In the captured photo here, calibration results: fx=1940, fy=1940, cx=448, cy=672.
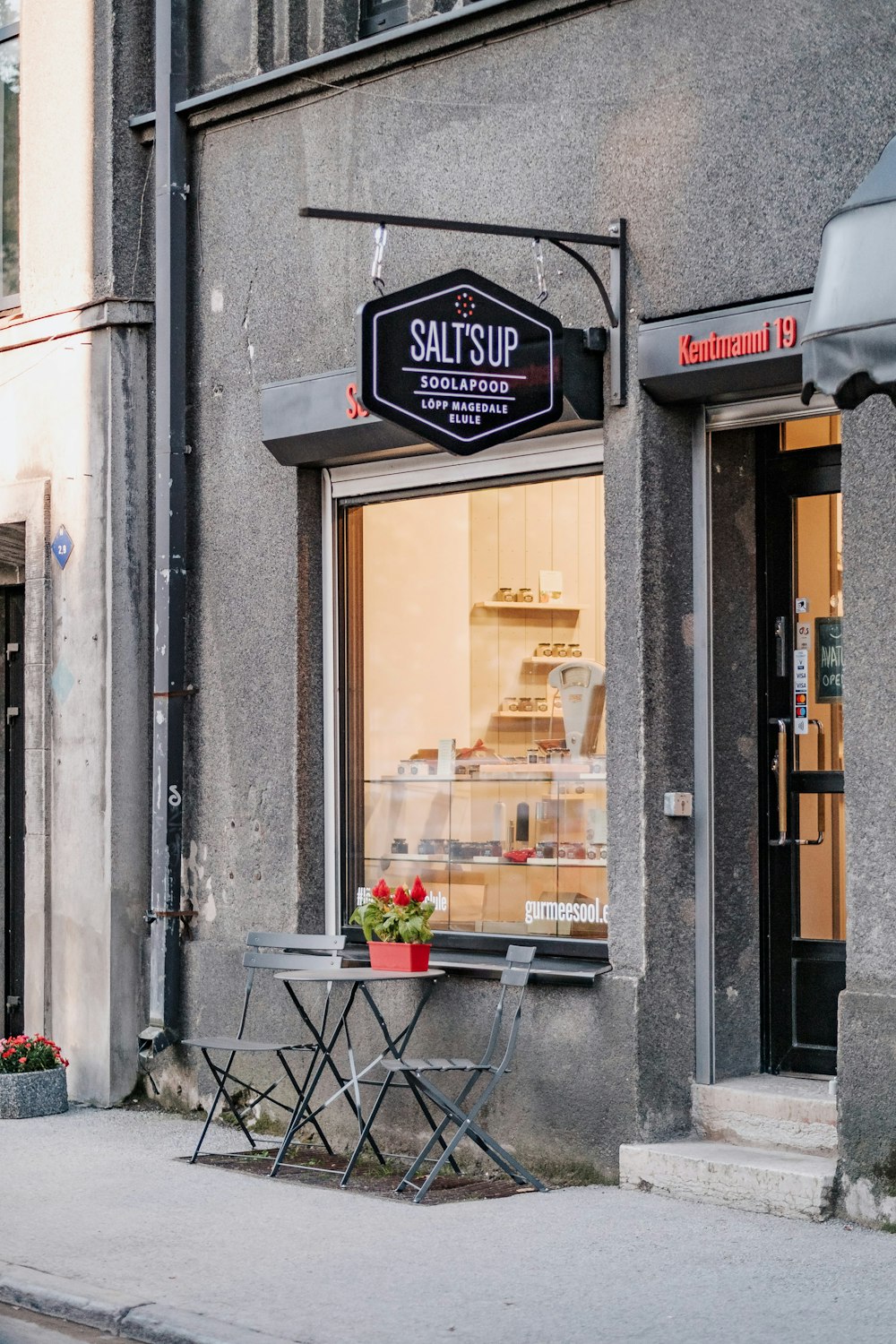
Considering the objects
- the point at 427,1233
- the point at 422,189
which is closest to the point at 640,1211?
the point at 427,1233

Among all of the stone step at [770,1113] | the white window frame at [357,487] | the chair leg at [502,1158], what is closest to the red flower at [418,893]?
the chair leg at [502,1158]

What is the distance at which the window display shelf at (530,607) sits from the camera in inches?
352

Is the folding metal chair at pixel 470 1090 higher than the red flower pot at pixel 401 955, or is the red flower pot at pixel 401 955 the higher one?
the red flower pot at pixel 401 955

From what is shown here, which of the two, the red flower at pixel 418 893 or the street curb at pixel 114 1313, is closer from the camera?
the street curb at pixel 114 1313

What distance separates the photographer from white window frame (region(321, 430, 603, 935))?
8977 mm

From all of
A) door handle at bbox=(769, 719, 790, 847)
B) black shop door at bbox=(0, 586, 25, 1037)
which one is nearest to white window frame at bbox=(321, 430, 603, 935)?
door handle at bbox=(769, 719, 790, 847)

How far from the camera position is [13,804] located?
1202 cm

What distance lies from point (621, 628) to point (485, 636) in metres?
1.18

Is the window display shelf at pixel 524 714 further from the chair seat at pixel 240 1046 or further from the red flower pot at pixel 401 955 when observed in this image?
the chair seat at pixel 240 1046

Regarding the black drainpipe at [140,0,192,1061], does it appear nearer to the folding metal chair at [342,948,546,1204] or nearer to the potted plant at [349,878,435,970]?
the potted plant at [349,878,435,970]

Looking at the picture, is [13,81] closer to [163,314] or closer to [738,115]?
[163,314]

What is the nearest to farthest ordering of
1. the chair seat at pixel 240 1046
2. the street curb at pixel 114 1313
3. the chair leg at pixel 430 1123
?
the street curb at pixel 114 1313 < the chair leg at pixel 430 1123 < the chair seat at pixel 240 1046

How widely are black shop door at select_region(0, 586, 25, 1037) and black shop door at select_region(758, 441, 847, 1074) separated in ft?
17.0

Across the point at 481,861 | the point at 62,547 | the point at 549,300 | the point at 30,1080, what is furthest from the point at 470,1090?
the point at 62,547
